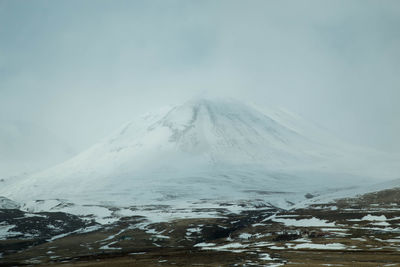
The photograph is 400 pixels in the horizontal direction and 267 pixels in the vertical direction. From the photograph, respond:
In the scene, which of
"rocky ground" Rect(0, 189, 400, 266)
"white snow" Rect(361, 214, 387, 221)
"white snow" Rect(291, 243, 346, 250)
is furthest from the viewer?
"white snow" Rect(361, 214, 387, 221)

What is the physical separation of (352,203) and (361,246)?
112 metres

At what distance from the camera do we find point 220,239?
118 metres

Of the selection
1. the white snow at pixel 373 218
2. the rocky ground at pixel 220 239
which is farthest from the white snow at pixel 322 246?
the white snow at pixel 373 218

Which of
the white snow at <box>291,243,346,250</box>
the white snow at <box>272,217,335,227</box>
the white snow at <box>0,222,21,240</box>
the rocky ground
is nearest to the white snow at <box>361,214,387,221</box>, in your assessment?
the rocky ground

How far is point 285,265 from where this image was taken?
6262 centimetres

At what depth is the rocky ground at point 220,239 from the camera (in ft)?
243

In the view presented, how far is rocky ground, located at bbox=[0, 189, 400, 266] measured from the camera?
243 feet

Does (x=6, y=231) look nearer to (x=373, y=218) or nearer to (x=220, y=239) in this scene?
(x=220, y=239)

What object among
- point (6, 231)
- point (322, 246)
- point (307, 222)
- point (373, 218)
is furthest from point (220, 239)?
point (6, 231)

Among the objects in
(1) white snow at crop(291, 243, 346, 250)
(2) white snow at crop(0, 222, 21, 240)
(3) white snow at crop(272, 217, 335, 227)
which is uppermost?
(2) white snow at crop(0, 222, 21, 240)

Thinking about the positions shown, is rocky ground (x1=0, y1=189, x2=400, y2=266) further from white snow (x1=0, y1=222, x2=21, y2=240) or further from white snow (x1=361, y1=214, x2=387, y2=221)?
white snow (x1=0, y1=222, x2=21, y2=240)

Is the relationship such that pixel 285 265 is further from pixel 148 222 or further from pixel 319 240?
pixel 148 222

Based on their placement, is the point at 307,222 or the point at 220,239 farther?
the point at 307,222

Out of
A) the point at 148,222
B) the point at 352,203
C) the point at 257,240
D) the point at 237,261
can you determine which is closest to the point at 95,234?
the point at 148,222
